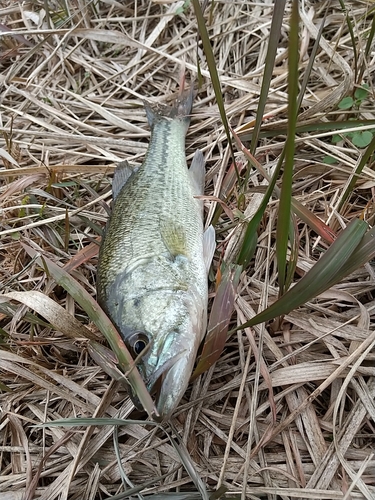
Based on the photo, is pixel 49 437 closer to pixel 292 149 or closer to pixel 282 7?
pixel 292 149

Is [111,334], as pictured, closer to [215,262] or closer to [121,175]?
[215,262]

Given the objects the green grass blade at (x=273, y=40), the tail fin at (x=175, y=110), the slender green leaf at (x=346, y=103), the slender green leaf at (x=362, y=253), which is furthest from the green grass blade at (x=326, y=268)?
the tail fin at (x=175, y=110)

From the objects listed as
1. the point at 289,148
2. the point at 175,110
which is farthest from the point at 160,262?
the point at 175,110

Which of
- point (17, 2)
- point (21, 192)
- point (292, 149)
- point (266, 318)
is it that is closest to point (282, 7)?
point (292, 149)

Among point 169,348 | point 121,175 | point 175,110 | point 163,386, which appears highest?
point 175,110

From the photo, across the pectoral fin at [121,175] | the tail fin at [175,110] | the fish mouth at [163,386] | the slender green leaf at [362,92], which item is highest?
the slender green leaf at [362,92]

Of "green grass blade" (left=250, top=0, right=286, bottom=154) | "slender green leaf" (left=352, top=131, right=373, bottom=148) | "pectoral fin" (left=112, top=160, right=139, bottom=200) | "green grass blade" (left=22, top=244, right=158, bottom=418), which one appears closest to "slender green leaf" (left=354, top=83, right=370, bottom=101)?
"slender green leaf" (left=352, top=131, right=373, bottom=148)

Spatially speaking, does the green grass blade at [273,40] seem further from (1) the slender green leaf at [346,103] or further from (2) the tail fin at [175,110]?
(2) the tail fin at [175,110]
